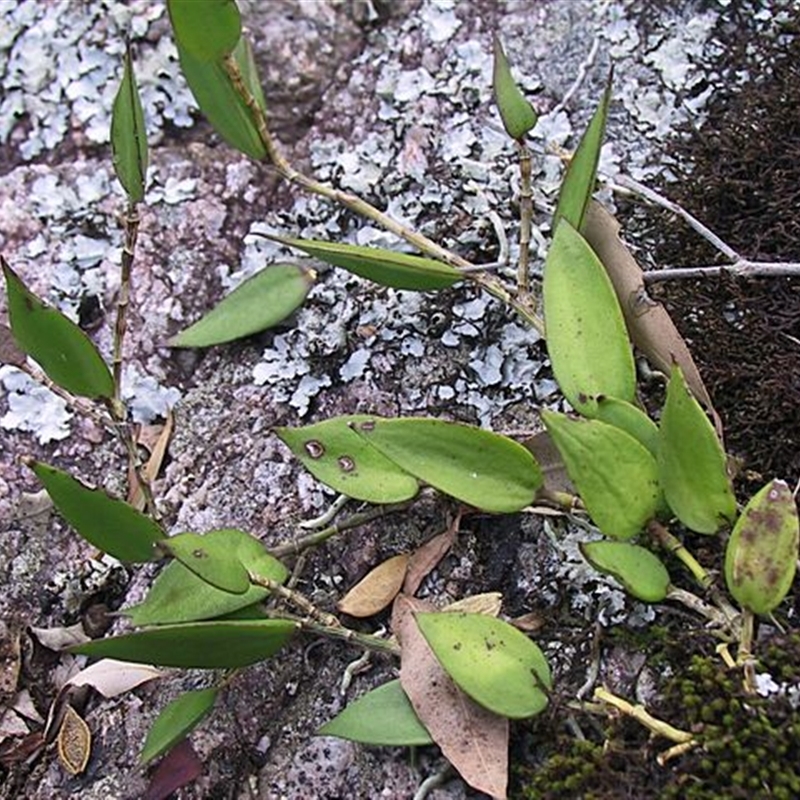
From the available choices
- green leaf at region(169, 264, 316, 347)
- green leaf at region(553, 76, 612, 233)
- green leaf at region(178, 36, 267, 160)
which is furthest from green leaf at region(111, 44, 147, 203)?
green leaf at region(553, 76, 612, 233)

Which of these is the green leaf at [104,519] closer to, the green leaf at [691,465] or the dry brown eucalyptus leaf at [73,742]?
the dry brown eucalyptus leaf at [73,742]

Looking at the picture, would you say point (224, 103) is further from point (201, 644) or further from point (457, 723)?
point (457, 723)

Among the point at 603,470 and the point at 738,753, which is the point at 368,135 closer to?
the point at 603,470

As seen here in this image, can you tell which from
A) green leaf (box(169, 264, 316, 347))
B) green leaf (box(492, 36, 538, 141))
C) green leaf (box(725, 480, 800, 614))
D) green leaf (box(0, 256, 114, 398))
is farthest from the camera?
green leaf (box(169, 264, 316, 347))

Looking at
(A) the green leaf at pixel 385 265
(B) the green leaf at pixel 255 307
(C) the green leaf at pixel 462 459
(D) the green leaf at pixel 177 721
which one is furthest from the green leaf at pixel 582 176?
(D) the green leaf at pixel 177 721

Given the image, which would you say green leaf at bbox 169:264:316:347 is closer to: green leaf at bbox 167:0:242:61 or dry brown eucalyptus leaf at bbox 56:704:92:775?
green leaf at bbox 167:0:242:61

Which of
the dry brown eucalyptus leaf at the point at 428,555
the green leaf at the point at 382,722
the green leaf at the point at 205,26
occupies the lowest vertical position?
the green leaf at the point at 382,722

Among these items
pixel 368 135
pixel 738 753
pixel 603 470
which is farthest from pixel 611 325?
pixel 368 135
